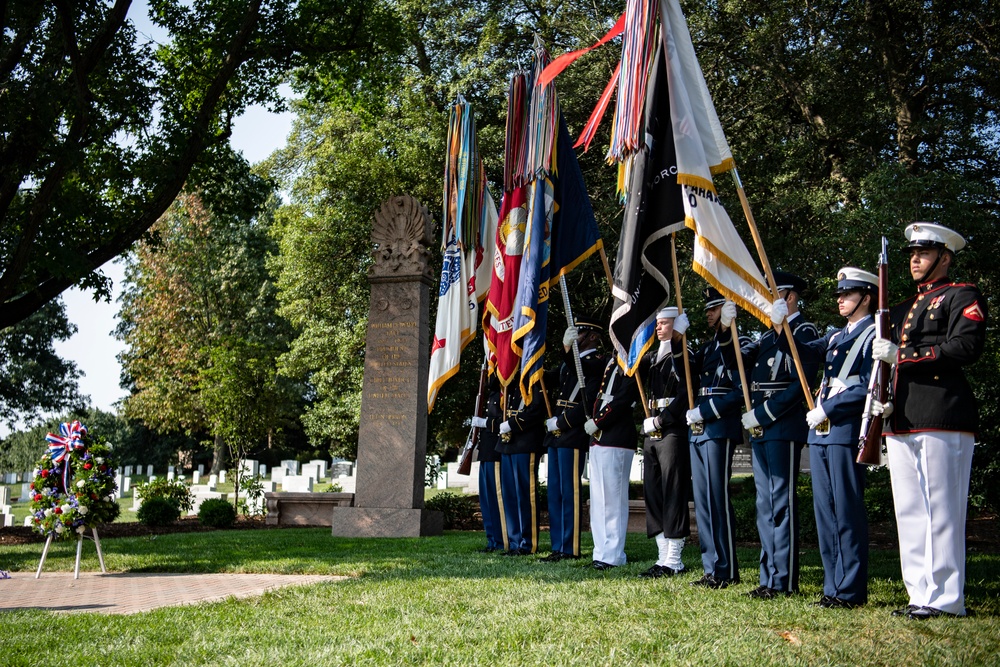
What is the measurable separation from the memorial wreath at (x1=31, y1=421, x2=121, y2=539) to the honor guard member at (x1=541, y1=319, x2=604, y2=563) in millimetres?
4711

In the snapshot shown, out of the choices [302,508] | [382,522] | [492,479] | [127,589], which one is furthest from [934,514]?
[302,508]

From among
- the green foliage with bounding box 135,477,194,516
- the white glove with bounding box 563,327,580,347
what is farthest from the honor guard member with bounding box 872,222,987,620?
the green foliage with bounding box 135,477,194,516

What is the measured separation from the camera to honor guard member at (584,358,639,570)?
8156 millimetres

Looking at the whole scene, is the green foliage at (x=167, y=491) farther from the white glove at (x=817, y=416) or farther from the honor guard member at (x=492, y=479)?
the white glove at (x=817, y=416)

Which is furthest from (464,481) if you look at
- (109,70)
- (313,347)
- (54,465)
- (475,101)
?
(54,465)

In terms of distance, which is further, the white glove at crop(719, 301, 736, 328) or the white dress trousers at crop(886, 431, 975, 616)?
the white glove at crop(719, 301, 736, 328)

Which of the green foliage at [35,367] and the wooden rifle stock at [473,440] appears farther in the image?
the green foliage at [35,367]

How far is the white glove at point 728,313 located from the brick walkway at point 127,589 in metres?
4.02

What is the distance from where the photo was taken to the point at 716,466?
6.77 meters

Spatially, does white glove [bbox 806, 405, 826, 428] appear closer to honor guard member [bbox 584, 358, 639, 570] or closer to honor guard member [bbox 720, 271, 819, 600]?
honor guard member [bbox 720, 271, 819, 600]

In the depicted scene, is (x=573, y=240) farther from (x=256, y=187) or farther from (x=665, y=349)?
(x=256, y=187)

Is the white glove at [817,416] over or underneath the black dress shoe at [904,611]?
over

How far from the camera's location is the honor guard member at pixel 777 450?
6008 mm

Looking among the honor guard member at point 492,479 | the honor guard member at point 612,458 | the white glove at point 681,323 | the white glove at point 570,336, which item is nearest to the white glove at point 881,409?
the white glove at point 681,323
